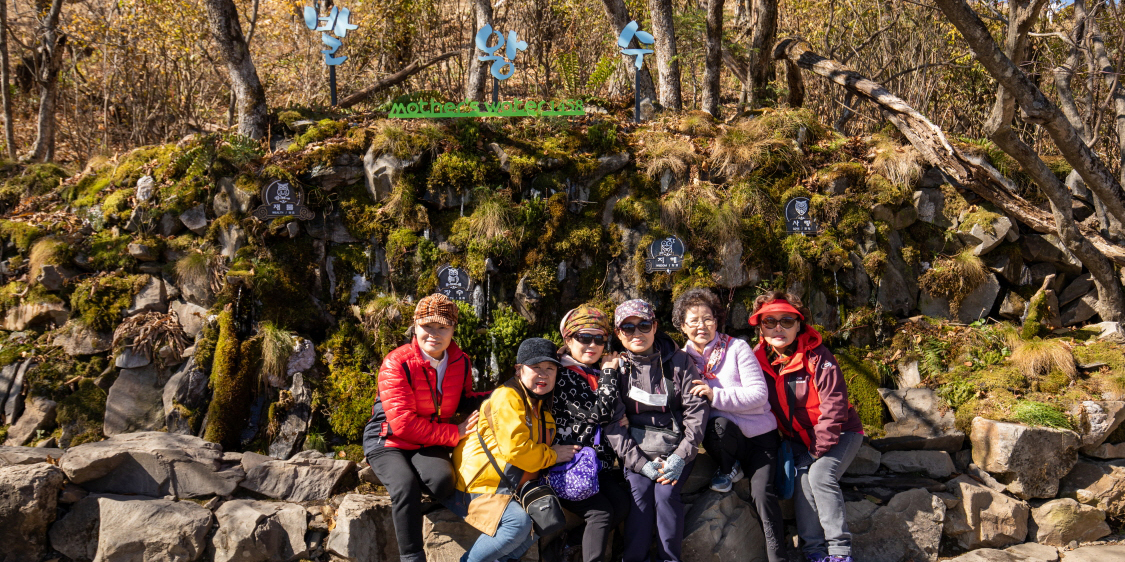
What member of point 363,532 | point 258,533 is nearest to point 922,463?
point 363,532

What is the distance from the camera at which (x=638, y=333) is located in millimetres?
4367

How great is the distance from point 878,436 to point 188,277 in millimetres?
6928

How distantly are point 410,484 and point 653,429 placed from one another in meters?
1.69

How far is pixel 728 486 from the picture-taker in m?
4.43

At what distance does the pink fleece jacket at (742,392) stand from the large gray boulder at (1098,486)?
287cm

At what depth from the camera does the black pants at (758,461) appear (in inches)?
166

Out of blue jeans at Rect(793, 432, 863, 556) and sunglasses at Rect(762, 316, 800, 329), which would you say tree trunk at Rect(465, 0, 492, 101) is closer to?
sunglasses at Rect(762, 316, 800, 329)

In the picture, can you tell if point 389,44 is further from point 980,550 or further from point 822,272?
point 980,550

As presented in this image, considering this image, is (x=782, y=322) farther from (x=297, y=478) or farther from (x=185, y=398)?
(x=185, y=398)

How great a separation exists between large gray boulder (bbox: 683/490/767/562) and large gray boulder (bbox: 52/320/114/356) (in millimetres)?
5771

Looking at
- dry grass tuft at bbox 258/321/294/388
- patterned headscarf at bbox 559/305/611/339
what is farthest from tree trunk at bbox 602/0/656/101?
dry grass tuft at bbox 258/321/294/388

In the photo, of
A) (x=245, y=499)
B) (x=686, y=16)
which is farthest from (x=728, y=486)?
(x=686, y=16)

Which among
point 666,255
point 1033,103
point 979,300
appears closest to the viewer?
point 1033,103

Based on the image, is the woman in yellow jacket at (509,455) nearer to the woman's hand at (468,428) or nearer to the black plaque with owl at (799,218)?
the woman's hand at (468,428)
